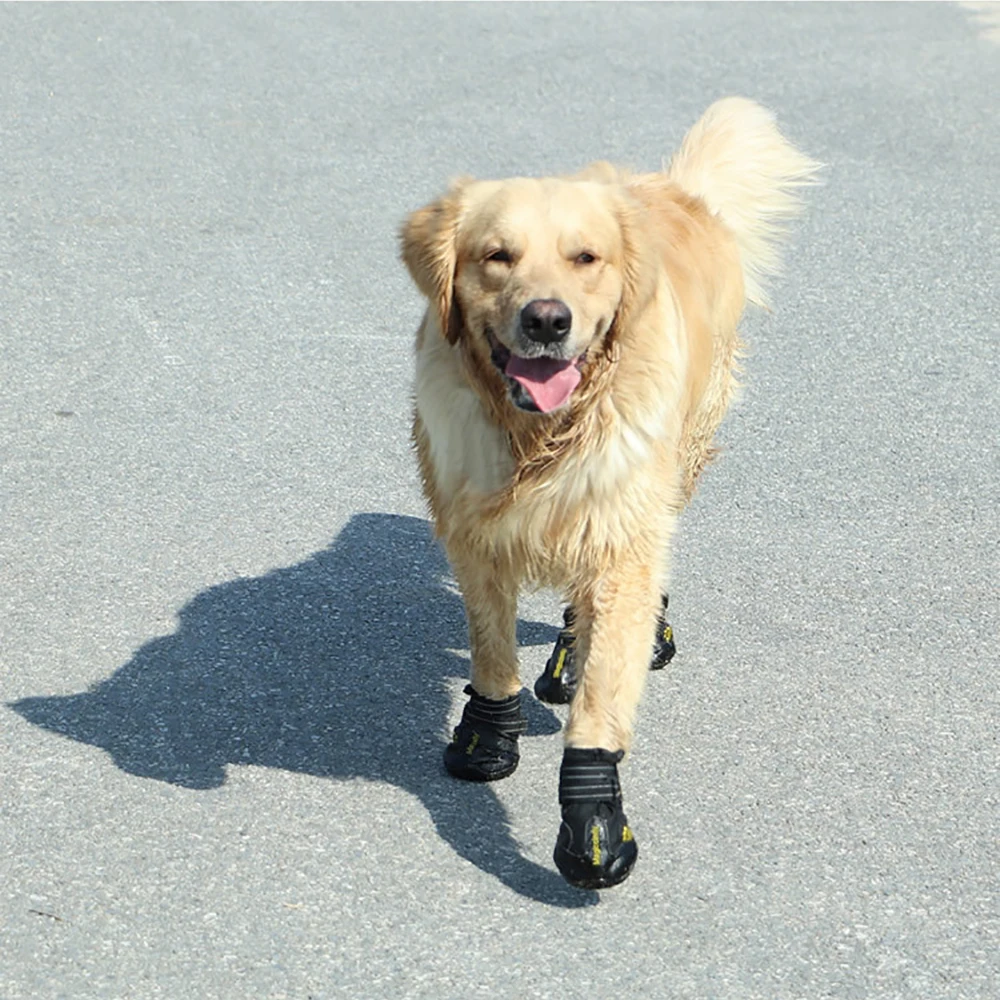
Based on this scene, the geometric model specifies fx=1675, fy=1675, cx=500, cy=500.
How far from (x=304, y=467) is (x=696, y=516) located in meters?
1.46

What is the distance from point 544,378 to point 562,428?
197mm

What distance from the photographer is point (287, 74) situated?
1053 cm

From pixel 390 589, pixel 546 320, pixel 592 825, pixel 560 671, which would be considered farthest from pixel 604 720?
pixel 390 589

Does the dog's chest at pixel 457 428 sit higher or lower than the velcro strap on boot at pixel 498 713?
higher

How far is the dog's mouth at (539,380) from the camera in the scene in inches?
153

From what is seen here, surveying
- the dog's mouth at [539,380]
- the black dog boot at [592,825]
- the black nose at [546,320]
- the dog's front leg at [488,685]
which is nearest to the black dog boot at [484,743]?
the dog's front leg at [488,685]

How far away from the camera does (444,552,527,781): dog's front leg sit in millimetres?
4355

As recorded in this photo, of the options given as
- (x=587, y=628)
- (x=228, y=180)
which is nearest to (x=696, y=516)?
(x=587, y=628)

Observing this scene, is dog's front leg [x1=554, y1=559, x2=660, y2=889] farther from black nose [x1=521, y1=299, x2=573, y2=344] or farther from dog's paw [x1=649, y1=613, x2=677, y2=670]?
dog's paw [x1=649, y1=613, x2=677, y2=670]

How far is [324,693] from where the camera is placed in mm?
4824

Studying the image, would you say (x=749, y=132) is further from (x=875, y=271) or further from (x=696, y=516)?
(x=875, y=271)

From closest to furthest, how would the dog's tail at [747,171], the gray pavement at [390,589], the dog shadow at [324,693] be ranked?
the gray pavement at [390,589], the dog shadow at [324,693], the dog's tail at [747,171]

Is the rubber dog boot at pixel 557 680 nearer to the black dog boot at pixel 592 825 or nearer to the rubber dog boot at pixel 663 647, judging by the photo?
the rubber dog boot at pixel 663 647

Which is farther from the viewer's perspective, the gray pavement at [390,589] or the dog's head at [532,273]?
the dog's head at [532,273]
